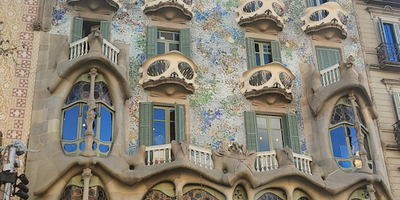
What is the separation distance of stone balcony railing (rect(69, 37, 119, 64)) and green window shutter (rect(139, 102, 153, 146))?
1.77 meters

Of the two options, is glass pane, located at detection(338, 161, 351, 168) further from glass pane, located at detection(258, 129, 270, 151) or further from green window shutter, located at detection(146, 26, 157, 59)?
green window shutter, located at detection(146, 26, 157, 59)

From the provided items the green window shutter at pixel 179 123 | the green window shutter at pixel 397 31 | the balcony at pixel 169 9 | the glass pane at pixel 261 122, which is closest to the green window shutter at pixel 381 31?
the green window shutter at pixel 397 31

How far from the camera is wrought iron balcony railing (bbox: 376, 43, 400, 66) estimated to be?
2172cm

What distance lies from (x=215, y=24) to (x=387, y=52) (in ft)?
23.1

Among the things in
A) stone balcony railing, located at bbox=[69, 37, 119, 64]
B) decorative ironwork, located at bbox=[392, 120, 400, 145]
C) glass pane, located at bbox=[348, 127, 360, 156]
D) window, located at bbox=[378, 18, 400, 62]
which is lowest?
glass pane, located at bbox=[348, 127, 360, 156]

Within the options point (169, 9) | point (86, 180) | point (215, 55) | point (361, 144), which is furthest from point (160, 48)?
point (361, 144)

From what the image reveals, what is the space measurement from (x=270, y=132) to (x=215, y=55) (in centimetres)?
344

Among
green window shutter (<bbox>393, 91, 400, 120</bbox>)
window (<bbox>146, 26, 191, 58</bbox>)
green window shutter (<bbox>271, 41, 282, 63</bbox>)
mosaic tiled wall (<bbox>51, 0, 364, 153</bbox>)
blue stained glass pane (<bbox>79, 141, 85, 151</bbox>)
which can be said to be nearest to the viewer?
blue stained glass pane (<bbox>79, 141, 85, 151</bbox>)

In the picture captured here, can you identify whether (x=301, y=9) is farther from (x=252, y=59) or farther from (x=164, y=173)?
(x=164, y=173)

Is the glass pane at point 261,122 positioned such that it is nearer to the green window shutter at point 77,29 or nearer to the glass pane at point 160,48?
the glass pane at point 160,48

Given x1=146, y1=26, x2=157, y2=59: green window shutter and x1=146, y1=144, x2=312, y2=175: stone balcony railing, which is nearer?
x1=146, y1=144, x2=312, y2=175: stone balcony railing

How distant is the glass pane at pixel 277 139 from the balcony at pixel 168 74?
3376mm

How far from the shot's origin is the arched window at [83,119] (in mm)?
16344

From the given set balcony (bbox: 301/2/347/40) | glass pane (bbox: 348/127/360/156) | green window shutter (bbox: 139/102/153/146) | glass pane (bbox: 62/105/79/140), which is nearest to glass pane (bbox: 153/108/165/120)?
green window shutter (bbox: 139/102/153/146)
